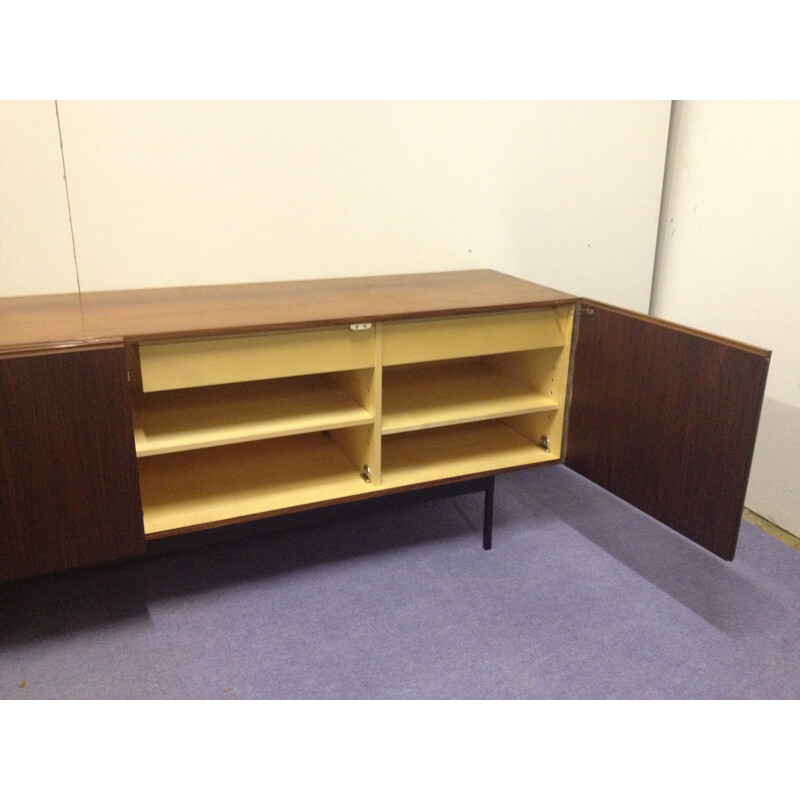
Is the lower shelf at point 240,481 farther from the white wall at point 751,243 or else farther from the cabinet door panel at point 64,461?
the white wall at point 751,243

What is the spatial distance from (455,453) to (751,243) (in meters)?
1.28

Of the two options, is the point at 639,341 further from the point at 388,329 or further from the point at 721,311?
the point at 721,311

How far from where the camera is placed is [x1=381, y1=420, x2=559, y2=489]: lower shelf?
2227 mm

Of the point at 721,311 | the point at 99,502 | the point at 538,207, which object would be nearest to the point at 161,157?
the point at 99,502

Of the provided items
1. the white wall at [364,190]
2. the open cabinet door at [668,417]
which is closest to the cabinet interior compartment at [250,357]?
the white wall at [364,190]

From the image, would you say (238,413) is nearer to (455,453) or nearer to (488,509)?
(455,453)

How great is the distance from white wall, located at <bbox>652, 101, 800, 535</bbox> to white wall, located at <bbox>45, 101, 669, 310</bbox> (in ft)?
0.36

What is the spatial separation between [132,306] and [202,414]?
13.5 inches

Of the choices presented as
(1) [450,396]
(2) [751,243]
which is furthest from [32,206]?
(2) [751,243]

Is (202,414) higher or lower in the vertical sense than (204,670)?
higher

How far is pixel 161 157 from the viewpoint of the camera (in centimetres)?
211

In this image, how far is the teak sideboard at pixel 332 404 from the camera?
1658mm

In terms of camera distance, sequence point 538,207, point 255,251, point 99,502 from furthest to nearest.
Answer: point 538,207
point 255,251
point 99,502

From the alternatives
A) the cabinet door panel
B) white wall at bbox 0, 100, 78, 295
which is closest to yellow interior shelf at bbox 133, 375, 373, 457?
the cabinet door panel
